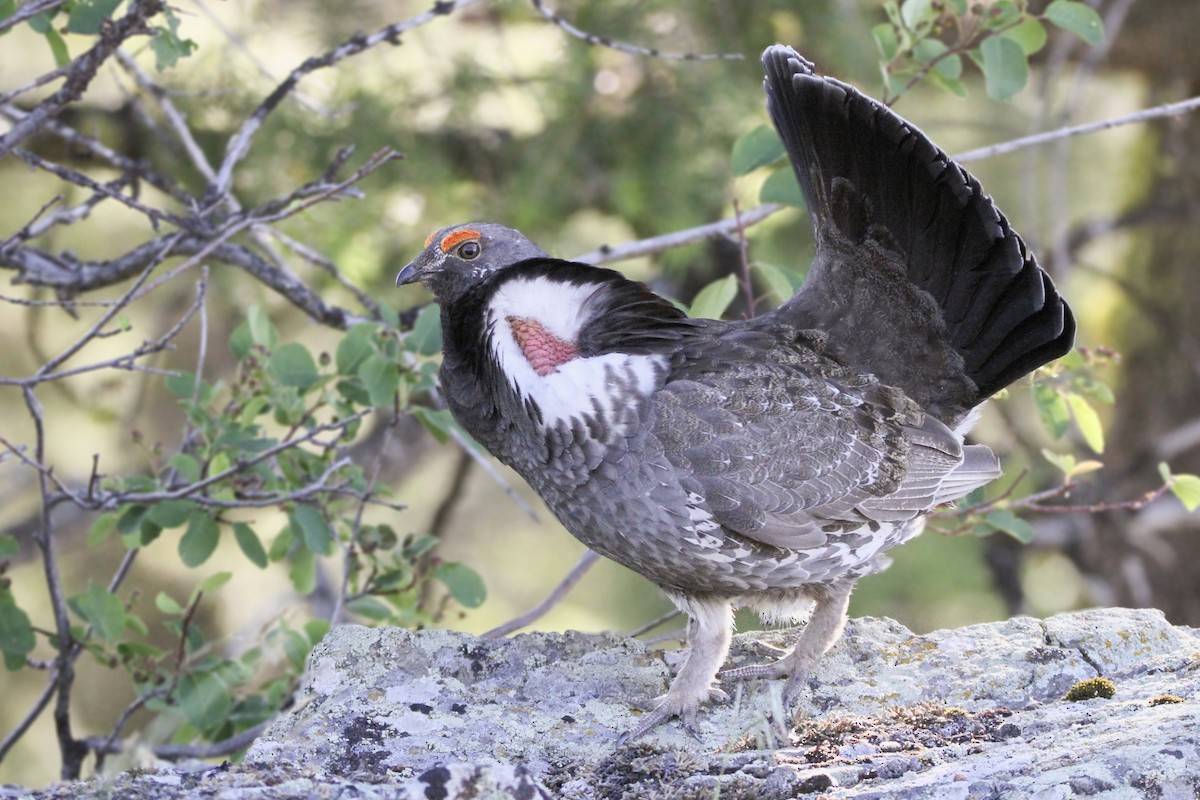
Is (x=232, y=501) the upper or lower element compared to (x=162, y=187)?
lower

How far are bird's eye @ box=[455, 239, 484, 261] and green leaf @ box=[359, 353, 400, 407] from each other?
593 mm

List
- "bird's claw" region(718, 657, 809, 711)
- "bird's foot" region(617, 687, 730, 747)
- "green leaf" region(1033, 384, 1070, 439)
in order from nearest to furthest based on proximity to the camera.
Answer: "bird's foot" region(617, 687, 730, 747)
"bird's claw" region(718, 657, 809, 711)
"green leaf" region(1033, 384, 1070, 439)

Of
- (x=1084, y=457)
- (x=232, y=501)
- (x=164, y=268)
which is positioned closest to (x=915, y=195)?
(x=232, y=501)

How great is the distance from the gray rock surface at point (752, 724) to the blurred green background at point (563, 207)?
1.17m

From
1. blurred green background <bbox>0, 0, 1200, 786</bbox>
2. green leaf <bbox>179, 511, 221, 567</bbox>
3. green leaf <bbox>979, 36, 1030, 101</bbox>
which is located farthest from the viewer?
blurred green background <bbox>0, 0, 1200, 786</bbox>

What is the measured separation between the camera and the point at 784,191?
500 cm

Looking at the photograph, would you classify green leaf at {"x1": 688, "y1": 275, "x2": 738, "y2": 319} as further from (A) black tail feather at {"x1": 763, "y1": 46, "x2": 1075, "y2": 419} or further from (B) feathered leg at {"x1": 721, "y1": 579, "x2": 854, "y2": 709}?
(B) feathered leg at {"x1": 721, "y1": 579, "x2": 854, "y2": 709}

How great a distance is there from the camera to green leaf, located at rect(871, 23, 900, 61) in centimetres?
504

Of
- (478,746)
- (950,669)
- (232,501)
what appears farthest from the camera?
(232,501)

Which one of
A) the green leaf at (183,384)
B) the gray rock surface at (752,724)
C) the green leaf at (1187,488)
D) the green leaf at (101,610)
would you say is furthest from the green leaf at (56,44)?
the green leaf at (1187,488)

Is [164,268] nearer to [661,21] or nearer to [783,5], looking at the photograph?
[661,21]

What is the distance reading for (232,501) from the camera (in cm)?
466

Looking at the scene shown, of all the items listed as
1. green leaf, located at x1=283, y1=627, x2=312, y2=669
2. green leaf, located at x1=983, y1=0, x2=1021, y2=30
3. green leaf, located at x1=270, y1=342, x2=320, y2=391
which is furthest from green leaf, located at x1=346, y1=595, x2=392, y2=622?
green leaf, located at x1=983, y1=0, x2=1021, y2=30

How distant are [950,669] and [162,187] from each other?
3.65m
